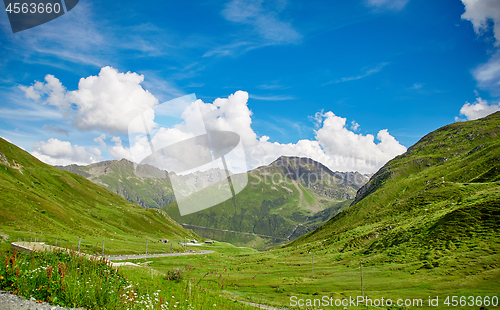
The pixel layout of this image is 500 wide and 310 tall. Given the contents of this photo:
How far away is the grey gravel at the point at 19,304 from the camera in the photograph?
23.0 ft

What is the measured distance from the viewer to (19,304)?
719 centimetres

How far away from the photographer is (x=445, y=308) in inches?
1060

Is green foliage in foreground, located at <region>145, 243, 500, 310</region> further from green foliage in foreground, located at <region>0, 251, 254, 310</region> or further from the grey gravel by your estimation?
the grey gravel

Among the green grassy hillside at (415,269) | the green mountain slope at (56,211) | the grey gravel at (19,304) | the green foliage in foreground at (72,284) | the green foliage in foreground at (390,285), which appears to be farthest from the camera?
the green mountain slope at (56,211)

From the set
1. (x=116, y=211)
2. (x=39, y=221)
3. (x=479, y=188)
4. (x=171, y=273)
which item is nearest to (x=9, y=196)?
(x=39, y=221)

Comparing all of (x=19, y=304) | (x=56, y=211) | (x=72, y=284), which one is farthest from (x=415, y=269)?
(x=56, y=211)

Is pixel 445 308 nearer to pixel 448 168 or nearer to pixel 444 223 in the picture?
pixel 444 223

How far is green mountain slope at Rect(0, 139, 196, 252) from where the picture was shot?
236 ft

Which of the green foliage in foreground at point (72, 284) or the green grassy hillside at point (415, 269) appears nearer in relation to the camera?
the green foliage in foreground at point (72, 284)

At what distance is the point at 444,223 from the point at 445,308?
3863cm

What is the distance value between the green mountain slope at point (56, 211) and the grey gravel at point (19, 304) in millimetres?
62726

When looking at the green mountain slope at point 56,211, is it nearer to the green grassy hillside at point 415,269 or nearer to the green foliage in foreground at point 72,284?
the green grassy hillside at point 415,269

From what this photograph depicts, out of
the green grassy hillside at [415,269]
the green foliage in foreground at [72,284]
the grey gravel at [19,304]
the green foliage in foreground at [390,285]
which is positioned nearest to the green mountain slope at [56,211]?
the green grassy hillside at [415,269]

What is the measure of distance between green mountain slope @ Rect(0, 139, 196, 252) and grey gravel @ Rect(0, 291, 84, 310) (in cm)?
6273
